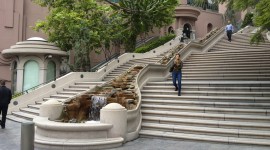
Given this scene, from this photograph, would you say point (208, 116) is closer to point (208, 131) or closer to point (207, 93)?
point (208, 131)

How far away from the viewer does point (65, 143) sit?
669 cm

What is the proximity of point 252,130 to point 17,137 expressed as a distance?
6962 millimetres

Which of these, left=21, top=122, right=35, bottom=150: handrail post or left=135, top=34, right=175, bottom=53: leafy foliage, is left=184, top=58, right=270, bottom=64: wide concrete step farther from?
left=21, top=122, right=35, bottom=150: handrail post

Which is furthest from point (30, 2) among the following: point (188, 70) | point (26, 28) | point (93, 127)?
point (93, 127)

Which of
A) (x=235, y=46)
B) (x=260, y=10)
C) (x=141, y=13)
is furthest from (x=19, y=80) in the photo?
(x=235, y=46)

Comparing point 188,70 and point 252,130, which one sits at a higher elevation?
point 188,70

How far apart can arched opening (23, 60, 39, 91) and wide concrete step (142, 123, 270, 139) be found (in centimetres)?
1089

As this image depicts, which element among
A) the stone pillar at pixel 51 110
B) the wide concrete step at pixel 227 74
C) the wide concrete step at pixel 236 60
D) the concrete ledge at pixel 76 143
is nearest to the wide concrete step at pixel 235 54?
the wide concrete step at pixel 236 60

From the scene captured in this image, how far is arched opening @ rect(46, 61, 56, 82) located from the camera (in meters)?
17.6

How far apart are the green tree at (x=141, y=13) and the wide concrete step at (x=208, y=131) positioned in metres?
12.3

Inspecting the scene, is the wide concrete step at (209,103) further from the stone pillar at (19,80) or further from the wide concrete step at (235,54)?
the stone pillar at (19,80)

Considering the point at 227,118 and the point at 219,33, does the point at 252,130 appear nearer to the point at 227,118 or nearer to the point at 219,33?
the point at 227,118

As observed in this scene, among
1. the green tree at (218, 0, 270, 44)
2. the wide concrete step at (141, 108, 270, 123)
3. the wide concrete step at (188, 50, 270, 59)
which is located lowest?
the wide concrete step at (141, 108, 270, 123)

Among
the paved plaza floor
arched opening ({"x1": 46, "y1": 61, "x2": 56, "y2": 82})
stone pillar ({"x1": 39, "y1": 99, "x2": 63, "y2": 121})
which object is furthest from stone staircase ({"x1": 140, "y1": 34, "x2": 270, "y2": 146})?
arched opening ({"x1": 46, "y1": 61, "x2": 56, "y2": 82})
